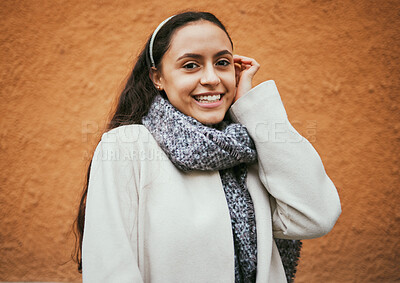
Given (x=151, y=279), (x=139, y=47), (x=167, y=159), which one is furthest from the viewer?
(x=139, y=47)

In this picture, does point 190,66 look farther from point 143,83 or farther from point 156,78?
point 143,83

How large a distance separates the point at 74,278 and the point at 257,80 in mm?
1910

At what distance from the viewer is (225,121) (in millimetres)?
1380

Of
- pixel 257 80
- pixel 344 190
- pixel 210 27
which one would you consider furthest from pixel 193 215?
pixel 344 190

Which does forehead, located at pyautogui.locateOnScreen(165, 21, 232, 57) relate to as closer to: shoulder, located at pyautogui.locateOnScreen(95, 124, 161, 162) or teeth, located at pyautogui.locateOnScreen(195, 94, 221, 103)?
teeth, located at pyautogui.locateOnScreen(195, 94, 221, 103)

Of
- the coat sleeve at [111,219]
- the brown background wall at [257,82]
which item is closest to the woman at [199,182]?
the coat sleeve at [111,219]

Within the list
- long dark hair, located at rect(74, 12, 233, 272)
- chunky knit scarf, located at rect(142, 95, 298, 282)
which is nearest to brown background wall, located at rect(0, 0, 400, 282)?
long dark hair, located at rect(74, 12, 233, 272)

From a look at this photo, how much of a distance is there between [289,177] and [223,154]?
26cm

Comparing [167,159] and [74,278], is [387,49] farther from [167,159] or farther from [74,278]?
[74,278]

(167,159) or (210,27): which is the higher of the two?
(210,27)

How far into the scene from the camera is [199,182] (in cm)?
117

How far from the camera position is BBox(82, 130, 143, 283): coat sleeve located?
3.17ft

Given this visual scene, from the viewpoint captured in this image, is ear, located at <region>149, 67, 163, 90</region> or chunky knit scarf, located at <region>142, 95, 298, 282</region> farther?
ear, located at <region>149, 67, 163, 90</region>

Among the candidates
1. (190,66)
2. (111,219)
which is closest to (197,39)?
(190,66)
